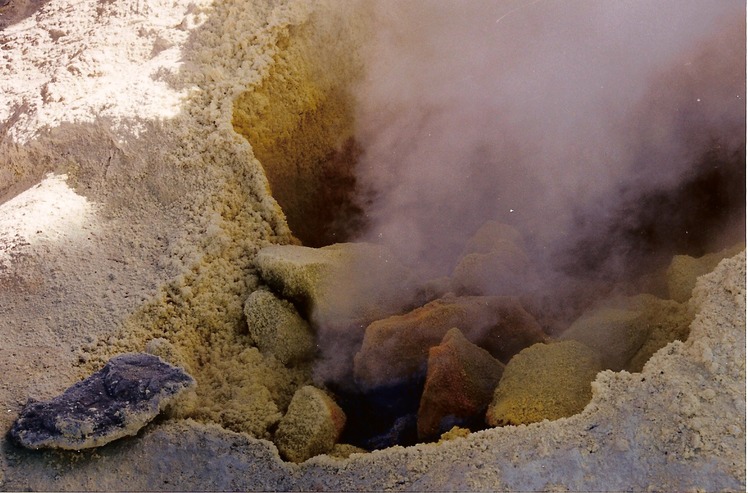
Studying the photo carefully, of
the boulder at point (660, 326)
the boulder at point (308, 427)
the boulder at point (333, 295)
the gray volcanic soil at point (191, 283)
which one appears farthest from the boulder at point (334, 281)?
the boulder at point (660, 326)

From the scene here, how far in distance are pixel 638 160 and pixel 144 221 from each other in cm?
142

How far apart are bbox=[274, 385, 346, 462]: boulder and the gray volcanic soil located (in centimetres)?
5

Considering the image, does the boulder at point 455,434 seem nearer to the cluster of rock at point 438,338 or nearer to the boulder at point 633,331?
the cluster of rock at point 438,338

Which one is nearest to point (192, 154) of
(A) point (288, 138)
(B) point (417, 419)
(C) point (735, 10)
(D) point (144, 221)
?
(D) point (144, 221)

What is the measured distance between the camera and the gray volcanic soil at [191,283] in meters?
1.26

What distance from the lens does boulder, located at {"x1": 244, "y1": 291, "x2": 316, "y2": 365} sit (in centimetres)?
170

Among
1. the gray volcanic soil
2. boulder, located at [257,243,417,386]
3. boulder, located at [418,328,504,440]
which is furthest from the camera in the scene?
boulder, located at [257,243,417,386]

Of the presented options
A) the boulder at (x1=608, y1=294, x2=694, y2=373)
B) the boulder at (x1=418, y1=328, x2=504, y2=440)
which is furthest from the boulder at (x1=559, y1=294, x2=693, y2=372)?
the boulder at (x1=418, y1=328, x2=504, y2=440)

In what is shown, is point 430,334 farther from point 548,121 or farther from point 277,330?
point 548,121

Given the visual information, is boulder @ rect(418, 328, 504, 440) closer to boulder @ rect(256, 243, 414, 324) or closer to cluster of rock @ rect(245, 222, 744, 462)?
cluster of rock @ rect(245, 222, 744, 462)

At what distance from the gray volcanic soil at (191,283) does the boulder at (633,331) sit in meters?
0.07

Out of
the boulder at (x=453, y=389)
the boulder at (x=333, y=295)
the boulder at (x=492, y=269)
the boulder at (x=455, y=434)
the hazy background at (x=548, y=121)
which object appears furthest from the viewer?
the hazy background at (x=548, y=121)

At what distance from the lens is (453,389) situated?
1491 mm

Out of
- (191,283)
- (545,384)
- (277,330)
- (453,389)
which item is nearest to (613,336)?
(545,384)
